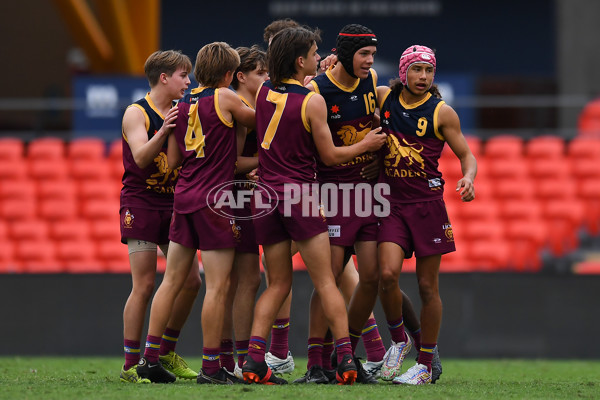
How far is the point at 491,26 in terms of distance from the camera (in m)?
16.8

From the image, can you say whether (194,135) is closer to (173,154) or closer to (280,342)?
(173,154)

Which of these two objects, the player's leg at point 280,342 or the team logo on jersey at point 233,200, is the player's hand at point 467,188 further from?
the player's leg at point 280,342

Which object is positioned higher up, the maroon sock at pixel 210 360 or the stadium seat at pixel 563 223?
the stadium seat at pixel 563 223

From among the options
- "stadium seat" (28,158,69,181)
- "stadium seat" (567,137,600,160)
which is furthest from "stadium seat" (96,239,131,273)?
"stadium seat" (567,137,600,160)

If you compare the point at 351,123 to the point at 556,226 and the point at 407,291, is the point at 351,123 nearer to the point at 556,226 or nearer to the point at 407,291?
the point at 407,291

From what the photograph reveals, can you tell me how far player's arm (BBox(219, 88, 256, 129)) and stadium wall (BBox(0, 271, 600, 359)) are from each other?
366 cm

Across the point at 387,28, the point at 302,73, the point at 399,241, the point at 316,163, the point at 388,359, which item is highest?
the point at 387,28

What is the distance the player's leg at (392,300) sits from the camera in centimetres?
611

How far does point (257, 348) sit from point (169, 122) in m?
1.50

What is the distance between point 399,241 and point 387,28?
1116 centimetres

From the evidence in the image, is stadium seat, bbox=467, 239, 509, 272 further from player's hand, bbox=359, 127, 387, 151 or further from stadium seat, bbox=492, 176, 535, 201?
player's hand, bbox=359, 127, 387, 151

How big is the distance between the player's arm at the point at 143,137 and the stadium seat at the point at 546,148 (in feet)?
24.3

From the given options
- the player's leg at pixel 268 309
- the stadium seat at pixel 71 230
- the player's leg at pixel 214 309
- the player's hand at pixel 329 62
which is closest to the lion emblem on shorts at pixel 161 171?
the player's leg at pixel 214 309

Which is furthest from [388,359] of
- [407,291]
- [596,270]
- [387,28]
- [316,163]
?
[387,28]
